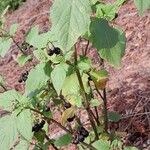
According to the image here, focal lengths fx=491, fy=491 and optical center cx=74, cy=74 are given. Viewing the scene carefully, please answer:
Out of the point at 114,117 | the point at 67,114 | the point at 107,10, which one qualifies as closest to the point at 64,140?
the point at 67,114

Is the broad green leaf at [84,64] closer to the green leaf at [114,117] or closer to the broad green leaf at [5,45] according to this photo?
the broad green leaf at [5,45]

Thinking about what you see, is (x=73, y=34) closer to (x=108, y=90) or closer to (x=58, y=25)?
(x=58, y=25)

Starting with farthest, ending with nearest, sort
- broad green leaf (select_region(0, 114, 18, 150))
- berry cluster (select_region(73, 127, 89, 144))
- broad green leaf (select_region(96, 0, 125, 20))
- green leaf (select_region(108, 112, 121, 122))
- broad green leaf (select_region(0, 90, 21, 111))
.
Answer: green leaf (select_region(108, 112, 121, 122)) < berry cluster (select_region(73, 127, 89, 144)) < broad green leaf (select_region(0, 90, 21, 111)) < broad green leaf (select_region(96, 0, 125, 20)) < broad green leaf (select_region(0, 114, 18, 150))

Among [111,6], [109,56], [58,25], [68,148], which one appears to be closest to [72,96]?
[111,6]

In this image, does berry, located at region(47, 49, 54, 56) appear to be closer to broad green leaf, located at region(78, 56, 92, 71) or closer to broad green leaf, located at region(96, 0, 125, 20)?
broad green leaf, located at region(78, 56, 92, 71)

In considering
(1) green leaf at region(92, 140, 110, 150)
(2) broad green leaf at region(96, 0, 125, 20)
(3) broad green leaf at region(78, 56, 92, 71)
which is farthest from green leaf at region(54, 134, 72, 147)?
(2) broad green leaf at region(96, 0, 125, 20)

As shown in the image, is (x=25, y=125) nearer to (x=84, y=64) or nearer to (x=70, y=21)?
(x=84, y=64)

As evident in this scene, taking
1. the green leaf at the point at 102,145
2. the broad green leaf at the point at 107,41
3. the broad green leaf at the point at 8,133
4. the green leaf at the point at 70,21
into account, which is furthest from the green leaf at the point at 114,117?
the green leaf at the point at 70,21
